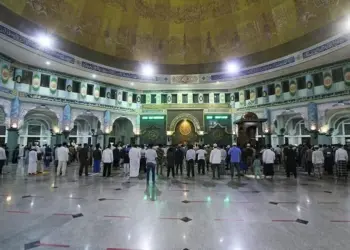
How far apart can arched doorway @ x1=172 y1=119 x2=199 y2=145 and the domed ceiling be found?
19.2ft

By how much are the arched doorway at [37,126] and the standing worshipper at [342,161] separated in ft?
63.0

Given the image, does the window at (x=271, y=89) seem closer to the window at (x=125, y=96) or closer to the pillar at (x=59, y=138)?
the window at (x=125, y=96)

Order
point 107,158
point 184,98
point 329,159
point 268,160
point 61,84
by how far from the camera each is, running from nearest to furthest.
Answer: point 268,160
point 107,158
point 329,159
point 61,84
point 184,98

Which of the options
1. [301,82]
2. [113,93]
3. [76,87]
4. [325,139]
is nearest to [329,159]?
[325,139]

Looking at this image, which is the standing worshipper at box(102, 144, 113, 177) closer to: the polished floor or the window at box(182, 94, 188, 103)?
the polished floor

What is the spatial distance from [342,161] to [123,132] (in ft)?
63.9

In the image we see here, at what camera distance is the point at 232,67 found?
65.2 ft

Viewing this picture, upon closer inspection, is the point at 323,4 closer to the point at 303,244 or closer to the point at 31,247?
the point at 303,244

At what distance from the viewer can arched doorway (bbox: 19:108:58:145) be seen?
59.0 feet

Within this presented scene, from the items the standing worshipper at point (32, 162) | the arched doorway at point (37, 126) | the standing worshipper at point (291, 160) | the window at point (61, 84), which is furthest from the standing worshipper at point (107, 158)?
the window at point (61, 84)

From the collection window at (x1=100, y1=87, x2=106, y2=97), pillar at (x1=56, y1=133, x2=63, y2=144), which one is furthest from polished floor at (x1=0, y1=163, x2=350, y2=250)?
window at (x1=100, y1=87, x2=106, y2=97)

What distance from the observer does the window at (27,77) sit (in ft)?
50.1

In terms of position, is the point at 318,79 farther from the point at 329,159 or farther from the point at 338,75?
the point at 329,159

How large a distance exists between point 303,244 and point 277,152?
37.5 ft
